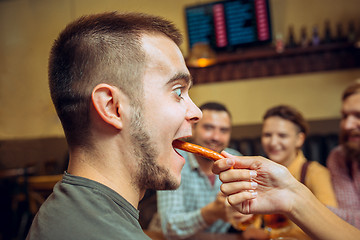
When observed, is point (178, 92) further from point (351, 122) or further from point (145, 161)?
point (351, 122)

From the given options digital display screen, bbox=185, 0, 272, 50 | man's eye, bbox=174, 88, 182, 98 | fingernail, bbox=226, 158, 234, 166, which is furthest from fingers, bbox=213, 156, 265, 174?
digital display screen, bbox=185, 0, 272, 50

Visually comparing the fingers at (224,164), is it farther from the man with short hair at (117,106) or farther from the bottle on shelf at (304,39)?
the bottle on shelf at (304,39)

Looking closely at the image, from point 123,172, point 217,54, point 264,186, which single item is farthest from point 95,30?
point 217,54

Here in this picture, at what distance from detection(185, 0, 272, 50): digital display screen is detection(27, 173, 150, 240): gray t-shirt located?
361cm

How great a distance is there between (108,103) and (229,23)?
11.6 ft

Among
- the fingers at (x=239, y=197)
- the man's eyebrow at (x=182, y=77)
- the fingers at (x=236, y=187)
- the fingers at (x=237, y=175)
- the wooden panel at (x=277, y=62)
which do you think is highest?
the man's eyebrow at (x=182, y=77)

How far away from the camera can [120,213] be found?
2.67 feet

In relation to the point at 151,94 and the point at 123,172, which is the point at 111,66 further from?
the point at 123,172

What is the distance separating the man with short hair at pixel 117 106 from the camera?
88 cm

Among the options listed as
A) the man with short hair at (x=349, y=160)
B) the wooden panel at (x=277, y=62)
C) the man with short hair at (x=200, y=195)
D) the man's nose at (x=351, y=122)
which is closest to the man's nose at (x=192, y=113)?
the man with short hair at (x=200, y=195)

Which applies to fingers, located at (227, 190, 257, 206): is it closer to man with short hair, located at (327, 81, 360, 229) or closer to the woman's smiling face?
man with short hair, located at (327, 81, 360, 229)

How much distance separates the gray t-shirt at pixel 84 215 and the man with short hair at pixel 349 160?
1601 mm

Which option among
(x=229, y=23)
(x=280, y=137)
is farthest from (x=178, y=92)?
(x=229, y=23)

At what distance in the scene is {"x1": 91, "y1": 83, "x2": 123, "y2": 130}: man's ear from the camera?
864mm
